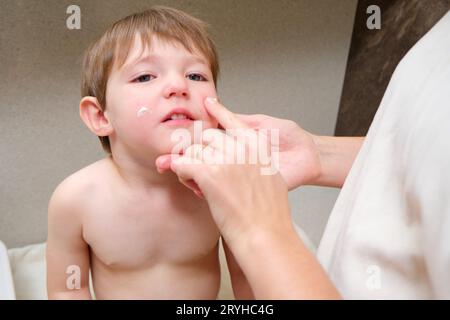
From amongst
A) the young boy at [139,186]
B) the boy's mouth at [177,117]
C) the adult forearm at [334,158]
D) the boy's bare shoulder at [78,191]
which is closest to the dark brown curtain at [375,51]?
the adult forearm at [334,158]

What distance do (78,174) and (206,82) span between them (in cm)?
33

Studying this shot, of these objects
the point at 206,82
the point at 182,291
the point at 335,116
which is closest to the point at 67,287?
the point at 182,291

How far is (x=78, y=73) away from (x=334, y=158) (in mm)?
747

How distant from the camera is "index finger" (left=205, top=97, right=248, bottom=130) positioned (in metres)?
0.62

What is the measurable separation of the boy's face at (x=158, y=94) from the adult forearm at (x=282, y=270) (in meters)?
0.24

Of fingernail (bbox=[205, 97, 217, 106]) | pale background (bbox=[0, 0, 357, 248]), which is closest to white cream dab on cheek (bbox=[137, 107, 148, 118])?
fingernail (bbox=[205, 97, 217, 106])

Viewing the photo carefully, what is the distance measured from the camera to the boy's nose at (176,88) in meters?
0.65

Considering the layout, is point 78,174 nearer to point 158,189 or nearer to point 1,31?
point 158,189

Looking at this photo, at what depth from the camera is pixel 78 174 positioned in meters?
0.84

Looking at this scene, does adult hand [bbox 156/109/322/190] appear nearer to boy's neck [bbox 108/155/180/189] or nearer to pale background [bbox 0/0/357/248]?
boy's neck [bbox 108/155/180/189]

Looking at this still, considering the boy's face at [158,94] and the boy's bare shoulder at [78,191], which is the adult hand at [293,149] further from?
the boy's bare shoulder at [78,191]

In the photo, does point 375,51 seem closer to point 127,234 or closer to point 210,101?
point 210,101

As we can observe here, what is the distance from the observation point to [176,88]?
0.65 m

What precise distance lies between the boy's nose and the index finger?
43 millimetres
